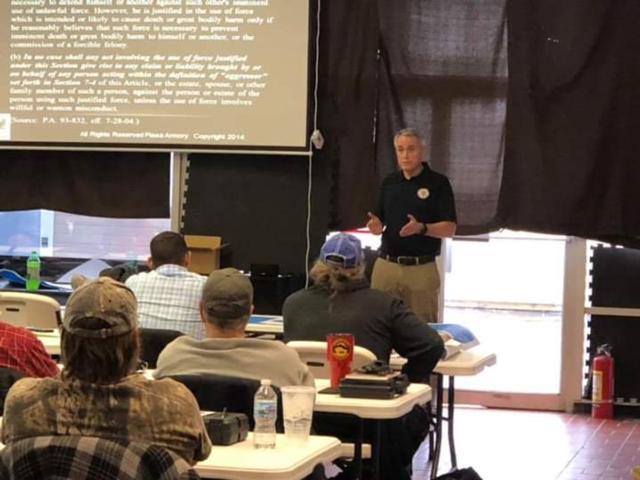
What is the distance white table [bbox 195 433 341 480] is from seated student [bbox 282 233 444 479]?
119 centimetres

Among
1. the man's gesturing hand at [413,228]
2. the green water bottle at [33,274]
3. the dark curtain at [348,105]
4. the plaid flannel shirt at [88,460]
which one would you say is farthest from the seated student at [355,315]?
the green water bottle at [33,274]

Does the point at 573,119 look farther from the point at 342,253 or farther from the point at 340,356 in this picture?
the point at 340,356

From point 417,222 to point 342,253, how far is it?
196cm

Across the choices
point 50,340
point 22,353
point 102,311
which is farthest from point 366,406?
point 50,340

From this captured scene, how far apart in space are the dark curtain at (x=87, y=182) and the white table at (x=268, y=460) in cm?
466

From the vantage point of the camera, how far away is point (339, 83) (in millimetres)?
7312

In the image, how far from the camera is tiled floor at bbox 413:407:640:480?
5.95m

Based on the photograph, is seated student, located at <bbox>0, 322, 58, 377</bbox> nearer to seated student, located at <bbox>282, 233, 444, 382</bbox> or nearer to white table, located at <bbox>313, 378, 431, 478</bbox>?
white table, located at <bbox>313, 378, 431, 478</bbox>

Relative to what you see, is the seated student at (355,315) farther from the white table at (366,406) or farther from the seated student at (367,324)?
the white table at (366,406)

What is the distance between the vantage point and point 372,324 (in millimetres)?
4461

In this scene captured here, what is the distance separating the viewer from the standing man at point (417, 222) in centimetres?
655

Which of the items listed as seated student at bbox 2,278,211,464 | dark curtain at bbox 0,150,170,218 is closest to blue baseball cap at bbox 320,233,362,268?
seated student at bbox 2,278,211,464

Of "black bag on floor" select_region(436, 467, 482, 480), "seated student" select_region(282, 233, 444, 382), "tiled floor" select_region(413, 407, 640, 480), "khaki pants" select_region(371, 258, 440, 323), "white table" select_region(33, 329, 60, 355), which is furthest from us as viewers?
"khaki pants" select_region(371, 258, 440, 323)

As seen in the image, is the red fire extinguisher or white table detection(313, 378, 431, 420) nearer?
white table detection(313, 378, 431, 420)
